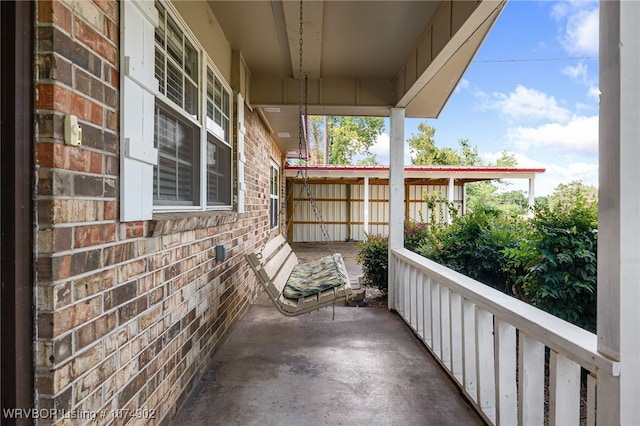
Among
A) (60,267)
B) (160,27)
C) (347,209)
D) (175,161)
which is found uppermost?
(160,27)

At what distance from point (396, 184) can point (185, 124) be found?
105 inches

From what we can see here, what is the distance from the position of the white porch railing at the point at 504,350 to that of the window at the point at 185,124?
208cm

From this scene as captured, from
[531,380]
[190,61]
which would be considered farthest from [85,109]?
[531,380]

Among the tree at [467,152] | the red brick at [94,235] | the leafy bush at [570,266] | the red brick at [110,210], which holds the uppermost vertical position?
the tree at [467,152]

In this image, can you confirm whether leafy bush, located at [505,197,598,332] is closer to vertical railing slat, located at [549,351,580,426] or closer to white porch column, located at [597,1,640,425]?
vertical railing slat, located at [549,351,580,426]

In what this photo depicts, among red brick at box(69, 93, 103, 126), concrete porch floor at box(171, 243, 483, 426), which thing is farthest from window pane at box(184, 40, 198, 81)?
concrete porch floor at box(171, 243, 483, 426)

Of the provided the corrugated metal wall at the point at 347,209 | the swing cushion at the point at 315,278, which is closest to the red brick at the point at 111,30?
the swing cushion at the point at 315,278

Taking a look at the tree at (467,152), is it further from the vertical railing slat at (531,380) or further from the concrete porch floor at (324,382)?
the vertical railing slat at (531,380)

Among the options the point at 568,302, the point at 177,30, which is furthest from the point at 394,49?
the point at 568,302

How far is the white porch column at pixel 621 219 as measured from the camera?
43.8 inches

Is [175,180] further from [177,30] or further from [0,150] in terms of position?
[0,150]

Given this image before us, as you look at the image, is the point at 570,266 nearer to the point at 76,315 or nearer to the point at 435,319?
the point at 435,319

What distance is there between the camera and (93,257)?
4.22 ft

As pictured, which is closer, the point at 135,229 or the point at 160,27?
the point at 135,229
